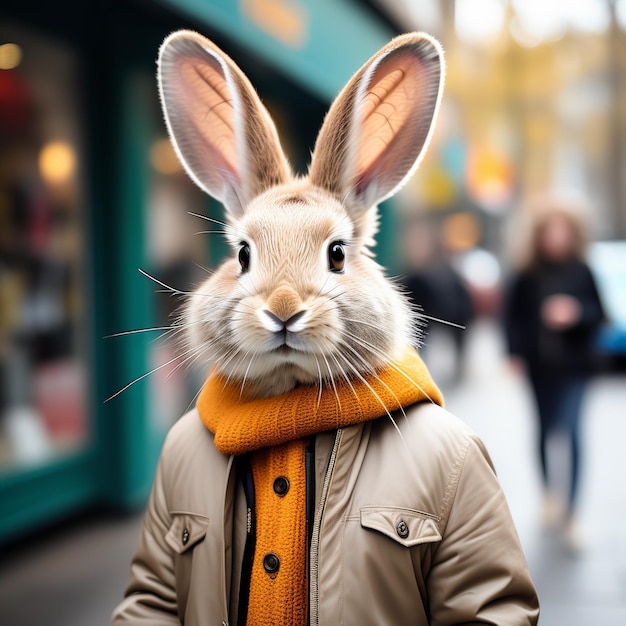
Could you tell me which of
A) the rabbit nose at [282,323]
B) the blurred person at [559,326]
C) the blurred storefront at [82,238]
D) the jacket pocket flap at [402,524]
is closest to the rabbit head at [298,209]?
the rabbit nose at [282,323]

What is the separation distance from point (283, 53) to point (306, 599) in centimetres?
454

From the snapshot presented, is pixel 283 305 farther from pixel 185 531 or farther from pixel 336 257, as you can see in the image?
pixel 185 531

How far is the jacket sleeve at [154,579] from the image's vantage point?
151 centimetres

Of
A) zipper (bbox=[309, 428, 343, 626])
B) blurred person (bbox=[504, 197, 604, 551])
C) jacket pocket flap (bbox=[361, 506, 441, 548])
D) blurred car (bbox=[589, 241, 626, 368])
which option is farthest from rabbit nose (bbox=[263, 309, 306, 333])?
blurred car (bbox=[589, 241, 626, 368])

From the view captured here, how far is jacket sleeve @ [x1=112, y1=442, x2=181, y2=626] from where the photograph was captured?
1.51m

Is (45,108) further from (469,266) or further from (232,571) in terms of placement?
(469,266)

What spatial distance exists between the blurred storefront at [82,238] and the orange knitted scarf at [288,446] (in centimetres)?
340

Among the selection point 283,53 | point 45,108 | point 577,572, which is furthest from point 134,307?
point 577,572

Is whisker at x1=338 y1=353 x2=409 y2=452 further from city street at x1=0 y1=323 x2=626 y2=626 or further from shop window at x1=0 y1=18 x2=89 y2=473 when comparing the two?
shop window at x1=0 y1=18 x2=89 y2=473

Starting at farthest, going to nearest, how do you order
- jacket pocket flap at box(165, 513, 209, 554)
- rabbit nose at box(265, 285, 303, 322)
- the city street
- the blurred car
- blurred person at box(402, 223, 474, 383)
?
1. the blurred car
2. blurred person at box(402, 223, 474, 383)
3. the city street
4. jacket pocket flap at box(165, 513, 209, 554)
5. rabbit nose at box(265, 285, 303, 322)

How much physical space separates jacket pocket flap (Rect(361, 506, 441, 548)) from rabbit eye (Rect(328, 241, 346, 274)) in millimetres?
431

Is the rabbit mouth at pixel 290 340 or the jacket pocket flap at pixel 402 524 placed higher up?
the rabbit mouth at pixel 290 340

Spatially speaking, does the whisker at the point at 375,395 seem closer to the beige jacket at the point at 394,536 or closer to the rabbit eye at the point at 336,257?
the beige jacket at the point at 394,536

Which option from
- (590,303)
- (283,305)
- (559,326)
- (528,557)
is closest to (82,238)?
(559,326)
